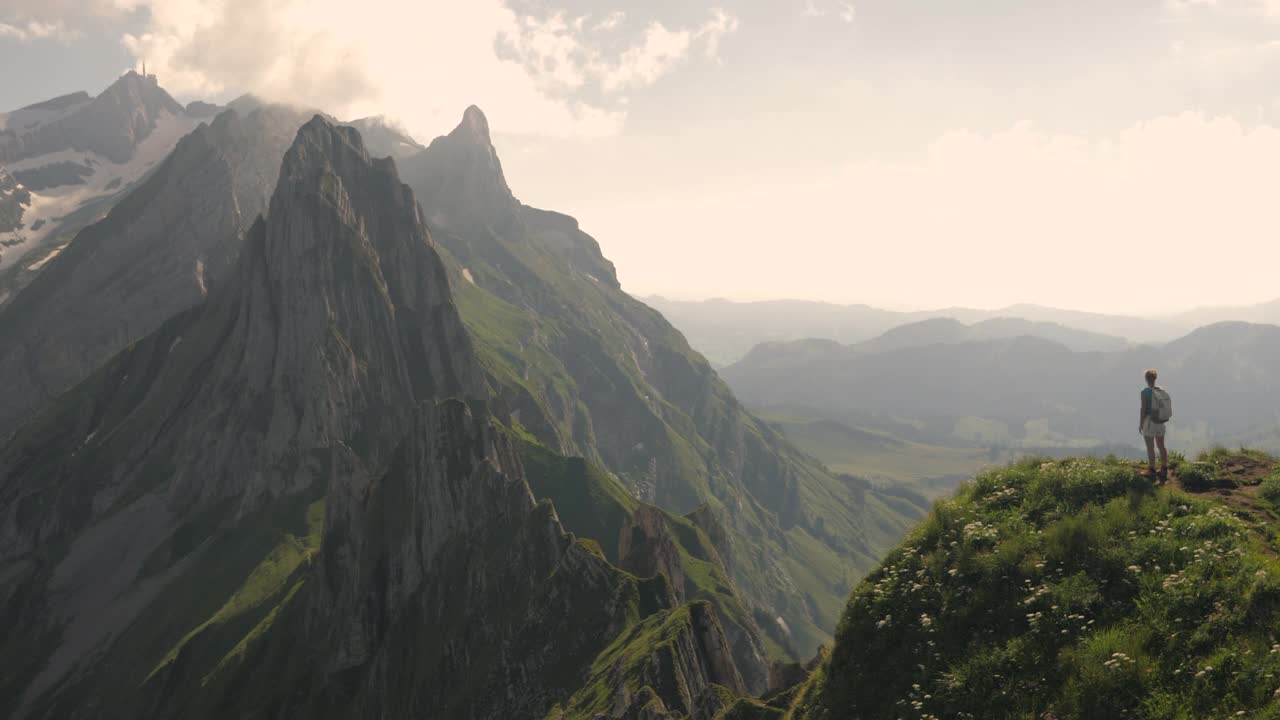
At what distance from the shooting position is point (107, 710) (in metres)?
130

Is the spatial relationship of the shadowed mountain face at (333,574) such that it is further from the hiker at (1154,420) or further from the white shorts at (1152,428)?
the white shorts at (1152,428)

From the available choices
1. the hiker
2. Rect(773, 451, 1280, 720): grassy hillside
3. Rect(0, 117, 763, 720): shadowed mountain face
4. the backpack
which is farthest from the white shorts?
Rect(0, 117, 763, 720): shadowed mountain face

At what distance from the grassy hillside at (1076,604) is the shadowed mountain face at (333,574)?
35.9 metres

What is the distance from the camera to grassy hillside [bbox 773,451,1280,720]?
1770cm

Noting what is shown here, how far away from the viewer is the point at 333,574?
11331 cm

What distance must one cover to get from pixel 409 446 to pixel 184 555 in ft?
300

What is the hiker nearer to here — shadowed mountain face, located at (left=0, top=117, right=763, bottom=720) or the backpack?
the backpack

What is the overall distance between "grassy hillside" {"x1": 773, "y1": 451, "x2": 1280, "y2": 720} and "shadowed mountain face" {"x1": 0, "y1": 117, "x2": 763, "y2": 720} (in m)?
35.9

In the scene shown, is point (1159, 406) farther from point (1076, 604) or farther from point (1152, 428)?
point (1076, 604)

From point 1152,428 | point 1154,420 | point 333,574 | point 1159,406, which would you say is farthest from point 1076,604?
point 333,574

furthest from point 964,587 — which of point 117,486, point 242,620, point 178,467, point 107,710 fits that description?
point 117,486

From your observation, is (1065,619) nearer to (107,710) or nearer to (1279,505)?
(1279,505)

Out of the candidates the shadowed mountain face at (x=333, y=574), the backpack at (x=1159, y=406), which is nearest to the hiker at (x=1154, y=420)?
the backpack at (x=1159, y=406)

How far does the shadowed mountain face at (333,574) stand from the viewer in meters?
86.6
